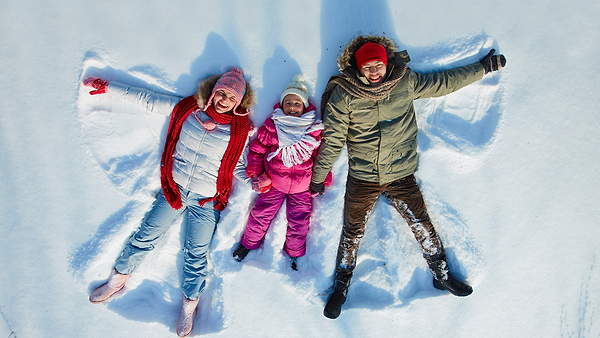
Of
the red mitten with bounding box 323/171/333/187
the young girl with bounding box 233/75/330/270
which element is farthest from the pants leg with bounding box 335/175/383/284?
the young girl with bounding box 233/75/330/270

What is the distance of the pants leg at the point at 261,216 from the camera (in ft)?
7.21

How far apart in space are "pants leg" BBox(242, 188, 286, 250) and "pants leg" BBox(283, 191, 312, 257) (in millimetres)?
101

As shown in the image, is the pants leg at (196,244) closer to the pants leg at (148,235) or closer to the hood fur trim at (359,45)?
the pants leg at (148,235)

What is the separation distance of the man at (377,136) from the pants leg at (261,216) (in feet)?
0.97

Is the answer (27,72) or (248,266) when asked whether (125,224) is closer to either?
(248,266)

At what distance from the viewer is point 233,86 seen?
204 cm

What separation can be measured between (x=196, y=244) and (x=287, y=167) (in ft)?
3.02

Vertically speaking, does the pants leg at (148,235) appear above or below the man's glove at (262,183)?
below

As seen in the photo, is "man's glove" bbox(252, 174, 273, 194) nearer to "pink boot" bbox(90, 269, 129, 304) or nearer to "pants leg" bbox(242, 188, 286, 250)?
"pants leg" bbox(242, 188, 286, 250)

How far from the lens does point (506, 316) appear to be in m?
2.27

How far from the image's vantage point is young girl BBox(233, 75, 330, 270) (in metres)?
2.03

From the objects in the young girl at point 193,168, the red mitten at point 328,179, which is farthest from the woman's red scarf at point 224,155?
the red mitten at point 328,179

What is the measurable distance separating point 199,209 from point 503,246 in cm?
236

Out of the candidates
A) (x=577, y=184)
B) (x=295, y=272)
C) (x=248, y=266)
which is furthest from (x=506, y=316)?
(x=248, y=266)
